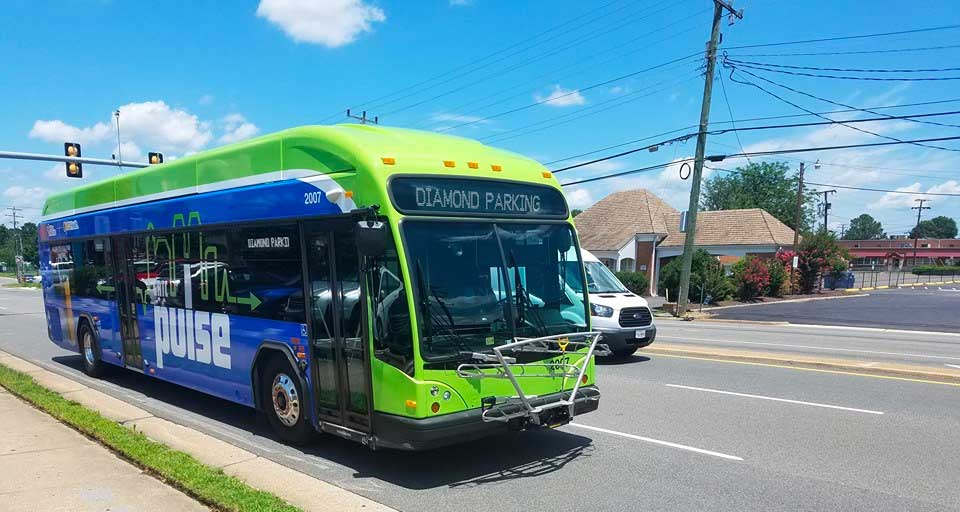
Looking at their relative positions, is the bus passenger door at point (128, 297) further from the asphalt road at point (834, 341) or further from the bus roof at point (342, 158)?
the asphalt road at point (834, 341)

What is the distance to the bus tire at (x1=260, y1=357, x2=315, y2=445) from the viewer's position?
257 inches

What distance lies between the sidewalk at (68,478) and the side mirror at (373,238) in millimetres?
2332

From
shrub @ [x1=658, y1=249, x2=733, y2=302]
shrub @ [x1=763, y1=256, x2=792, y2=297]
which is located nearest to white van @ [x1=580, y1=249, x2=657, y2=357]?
shrub @ [x1=658, y1=249, x2=733, y2=302]

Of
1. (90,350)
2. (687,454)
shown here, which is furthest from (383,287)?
(90,350)

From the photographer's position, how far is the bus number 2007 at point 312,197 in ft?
19.9

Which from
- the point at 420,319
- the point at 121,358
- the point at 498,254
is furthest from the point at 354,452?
the point at 121,358

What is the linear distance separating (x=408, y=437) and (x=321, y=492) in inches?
33.2

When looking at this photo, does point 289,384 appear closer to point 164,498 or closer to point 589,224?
point 164,498

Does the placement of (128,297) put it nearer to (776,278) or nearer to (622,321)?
(622,321)

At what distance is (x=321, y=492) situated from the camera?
522cm

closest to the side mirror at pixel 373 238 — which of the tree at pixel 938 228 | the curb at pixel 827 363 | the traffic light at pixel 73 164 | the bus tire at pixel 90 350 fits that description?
the bus tire at pixel 90 350

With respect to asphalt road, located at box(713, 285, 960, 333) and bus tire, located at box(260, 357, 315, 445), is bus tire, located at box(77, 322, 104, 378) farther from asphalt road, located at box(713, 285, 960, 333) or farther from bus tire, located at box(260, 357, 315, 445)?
asphalt road, located at box(713, 285, 960, 333)

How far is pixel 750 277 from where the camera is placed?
35844 mm

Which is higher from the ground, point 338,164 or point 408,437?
point 338,164
